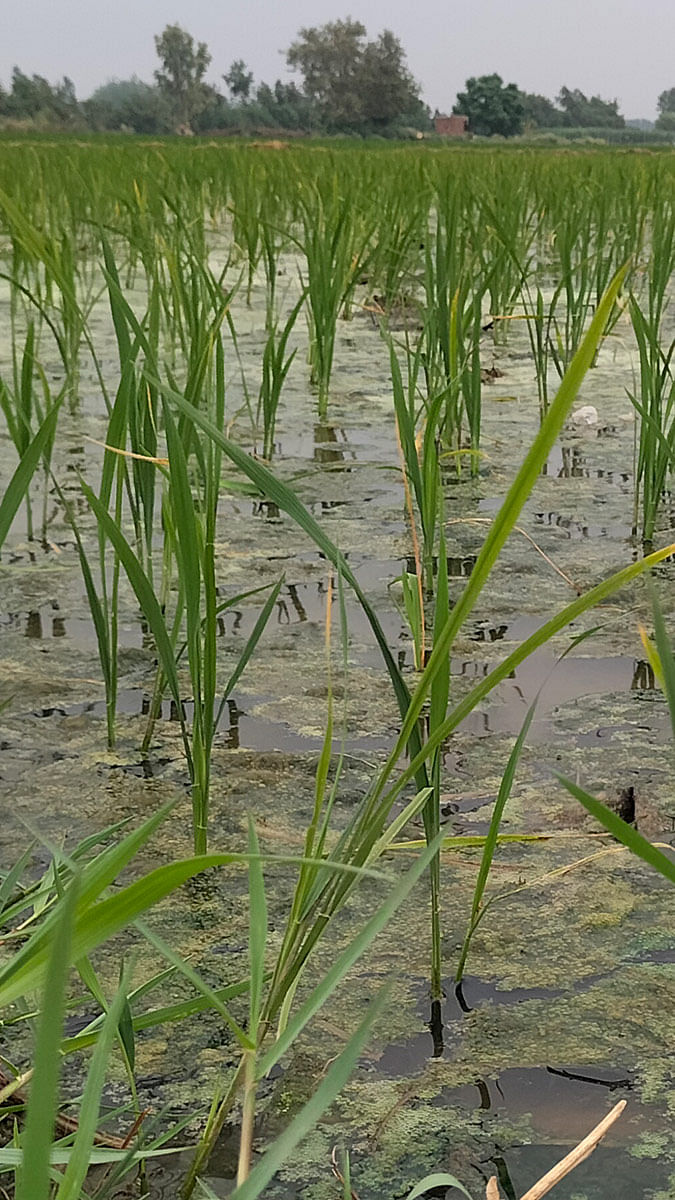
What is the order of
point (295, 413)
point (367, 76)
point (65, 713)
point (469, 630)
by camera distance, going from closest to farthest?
point (65, 713) < point (469, 630) < point (295, 413) < point (367, 76)

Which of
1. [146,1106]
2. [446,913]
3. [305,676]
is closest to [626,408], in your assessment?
[305,676]

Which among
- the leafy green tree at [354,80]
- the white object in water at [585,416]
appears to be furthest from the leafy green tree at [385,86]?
the white object in water at [585,416]

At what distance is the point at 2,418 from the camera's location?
7.11ft

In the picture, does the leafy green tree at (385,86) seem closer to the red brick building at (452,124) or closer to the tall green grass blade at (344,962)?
the red brick building at (452,124)

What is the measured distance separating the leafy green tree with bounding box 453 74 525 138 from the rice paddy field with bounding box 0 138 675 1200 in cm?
4063

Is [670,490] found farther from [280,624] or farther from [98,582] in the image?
[98,582]

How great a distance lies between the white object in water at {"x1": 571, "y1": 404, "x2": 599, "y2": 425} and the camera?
6.85 feet

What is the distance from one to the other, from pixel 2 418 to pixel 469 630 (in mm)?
1253

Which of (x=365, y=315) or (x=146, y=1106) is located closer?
(x=146, y=1106)

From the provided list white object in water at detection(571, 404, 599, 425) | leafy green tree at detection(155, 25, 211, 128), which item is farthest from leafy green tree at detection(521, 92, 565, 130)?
white object in water at detection(571, 404, 599, 425)

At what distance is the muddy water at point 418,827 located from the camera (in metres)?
0.60

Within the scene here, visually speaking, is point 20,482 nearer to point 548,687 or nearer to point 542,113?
point 548,687

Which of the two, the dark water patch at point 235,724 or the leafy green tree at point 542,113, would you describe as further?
the leafy green tree at point 542,113

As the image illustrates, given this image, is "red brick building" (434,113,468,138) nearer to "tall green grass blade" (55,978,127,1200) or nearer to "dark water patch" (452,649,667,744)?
"dark water patch" (452,649,667,744)
